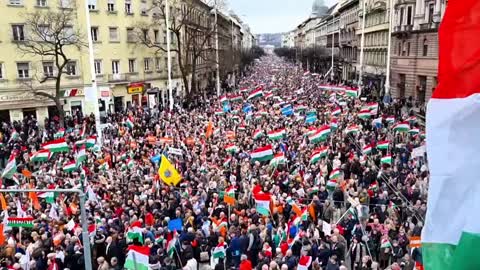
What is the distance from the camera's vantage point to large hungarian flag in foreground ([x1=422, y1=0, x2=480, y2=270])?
14.4ft

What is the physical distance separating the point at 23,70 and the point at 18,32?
310 centimetres

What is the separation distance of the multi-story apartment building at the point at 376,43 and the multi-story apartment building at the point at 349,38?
8.40m

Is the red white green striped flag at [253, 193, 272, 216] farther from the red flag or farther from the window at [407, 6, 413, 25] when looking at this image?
the window at [407, 6, 413, 25]

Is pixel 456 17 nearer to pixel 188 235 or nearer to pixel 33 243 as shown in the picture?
pixel 188 235

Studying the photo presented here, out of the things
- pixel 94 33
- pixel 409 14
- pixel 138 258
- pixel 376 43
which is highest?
pixel 409 14

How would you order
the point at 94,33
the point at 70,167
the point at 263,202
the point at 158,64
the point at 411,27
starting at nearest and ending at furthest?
the point at 263,202
the point at 70,167
the point at 94,33
the point at 411,27
the point at 158,64

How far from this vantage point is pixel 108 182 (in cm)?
1894

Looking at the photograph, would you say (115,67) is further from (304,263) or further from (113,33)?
(304,263)

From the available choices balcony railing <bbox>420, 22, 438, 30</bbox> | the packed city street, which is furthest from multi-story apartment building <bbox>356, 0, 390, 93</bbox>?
the packed city street

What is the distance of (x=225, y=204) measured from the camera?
53.0ft

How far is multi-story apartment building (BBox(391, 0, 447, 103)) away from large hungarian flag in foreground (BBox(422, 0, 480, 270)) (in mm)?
42102

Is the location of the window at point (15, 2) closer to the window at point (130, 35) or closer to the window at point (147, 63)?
the window at point (130, 35)

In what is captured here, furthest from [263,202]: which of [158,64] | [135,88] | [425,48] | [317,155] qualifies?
[158,64]


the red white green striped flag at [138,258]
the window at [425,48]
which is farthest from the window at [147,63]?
the red white green striped flag at [138,258]
